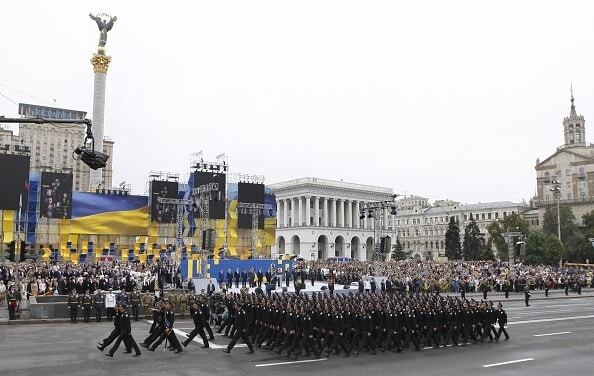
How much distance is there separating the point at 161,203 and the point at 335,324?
37.7 m

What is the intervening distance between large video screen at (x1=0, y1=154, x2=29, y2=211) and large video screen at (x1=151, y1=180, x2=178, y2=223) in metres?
11.2

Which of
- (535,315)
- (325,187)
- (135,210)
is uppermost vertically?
(325,187)

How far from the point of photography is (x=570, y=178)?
103438 mm

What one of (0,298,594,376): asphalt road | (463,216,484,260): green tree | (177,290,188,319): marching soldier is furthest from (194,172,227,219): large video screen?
(463,216,484,260): green tree

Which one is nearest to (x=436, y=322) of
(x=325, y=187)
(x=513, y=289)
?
(x=513, y=289)

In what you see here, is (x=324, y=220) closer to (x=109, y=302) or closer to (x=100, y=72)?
(x=100, y=72)

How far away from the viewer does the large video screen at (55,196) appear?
157 feet

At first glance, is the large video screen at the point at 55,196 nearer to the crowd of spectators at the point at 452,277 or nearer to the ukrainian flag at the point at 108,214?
the ukrainian flag at the point at 108,214

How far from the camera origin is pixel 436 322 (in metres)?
18.1

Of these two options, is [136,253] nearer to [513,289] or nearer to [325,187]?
[513,289]

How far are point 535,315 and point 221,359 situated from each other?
19495mm

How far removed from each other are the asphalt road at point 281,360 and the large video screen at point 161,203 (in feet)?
102

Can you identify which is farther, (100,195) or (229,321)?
(100,195)

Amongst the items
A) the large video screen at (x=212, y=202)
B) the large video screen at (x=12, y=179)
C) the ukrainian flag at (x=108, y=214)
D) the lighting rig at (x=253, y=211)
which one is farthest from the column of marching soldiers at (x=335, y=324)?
the ukrainian flag at (x=108, y=214)
